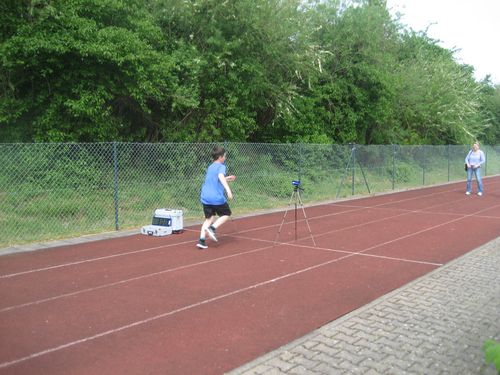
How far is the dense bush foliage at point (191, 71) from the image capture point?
11.9 m

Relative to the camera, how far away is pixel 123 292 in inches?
253

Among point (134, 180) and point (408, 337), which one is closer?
point (408, 337)

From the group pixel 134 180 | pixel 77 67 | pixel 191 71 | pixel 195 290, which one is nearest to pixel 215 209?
pixel 195 290

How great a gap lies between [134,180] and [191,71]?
4.21 meters

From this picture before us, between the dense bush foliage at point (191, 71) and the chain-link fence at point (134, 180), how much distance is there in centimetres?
161

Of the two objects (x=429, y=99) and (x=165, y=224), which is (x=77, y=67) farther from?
(x=429, y=99)

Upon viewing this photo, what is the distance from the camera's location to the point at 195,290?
6488 mm

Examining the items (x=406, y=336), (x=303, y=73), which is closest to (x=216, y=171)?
(x=406, y=336)

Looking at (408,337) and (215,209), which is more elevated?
(215,209)

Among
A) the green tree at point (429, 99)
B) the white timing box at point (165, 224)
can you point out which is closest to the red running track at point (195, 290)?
the white timing box at point (165, 224)

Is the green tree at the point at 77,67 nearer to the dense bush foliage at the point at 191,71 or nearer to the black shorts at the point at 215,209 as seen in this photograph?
the dense bush foliage at the point at 191,71

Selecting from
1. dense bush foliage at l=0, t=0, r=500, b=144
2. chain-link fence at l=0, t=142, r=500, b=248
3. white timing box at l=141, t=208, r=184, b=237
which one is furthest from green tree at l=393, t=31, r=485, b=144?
white timing box at l=141, t=208, r=184, b=237

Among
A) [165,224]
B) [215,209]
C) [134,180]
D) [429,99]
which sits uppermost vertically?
→ [429,99]

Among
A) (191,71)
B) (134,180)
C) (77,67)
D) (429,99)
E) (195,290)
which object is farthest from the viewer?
(429,99)
